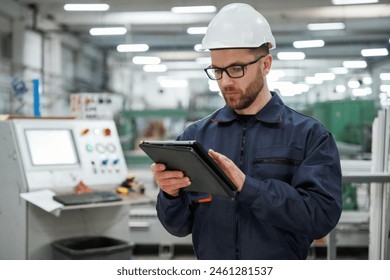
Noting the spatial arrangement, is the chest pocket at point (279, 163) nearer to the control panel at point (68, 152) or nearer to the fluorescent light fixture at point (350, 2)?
the fluorescent light fixture at point (350, 2)

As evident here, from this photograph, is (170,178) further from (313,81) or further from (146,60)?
(313,81)

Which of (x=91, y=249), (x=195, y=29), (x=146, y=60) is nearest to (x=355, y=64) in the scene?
(x=195, y=29)

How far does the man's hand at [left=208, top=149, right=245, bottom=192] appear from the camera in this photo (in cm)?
94

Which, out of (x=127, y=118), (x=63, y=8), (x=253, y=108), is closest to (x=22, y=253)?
(x=63, y=8)

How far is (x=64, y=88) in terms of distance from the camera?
396cm

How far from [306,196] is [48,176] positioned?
1.47m

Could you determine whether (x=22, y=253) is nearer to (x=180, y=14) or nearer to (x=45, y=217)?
(x=45, y=217)

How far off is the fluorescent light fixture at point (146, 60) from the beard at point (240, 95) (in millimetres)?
2178

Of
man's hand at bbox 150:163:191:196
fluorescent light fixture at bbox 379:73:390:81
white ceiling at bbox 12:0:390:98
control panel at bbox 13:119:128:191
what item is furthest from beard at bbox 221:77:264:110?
fluorescent light fixture at bbox 379:73:390:81

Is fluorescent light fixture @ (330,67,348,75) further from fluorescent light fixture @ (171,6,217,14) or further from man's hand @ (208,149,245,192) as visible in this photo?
man's hand @ (208,149,245,192)

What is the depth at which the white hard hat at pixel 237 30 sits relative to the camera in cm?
107

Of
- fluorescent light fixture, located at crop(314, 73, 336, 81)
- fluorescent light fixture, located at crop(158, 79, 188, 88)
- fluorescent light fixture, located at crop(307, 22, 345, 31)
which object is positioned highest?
fluorescent light fixture, located at crop(307, 22, 345, 31)

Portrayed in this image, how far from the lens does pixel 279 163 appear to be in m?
1.06

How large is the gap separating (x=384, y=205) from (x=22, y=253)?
184 centimetres
